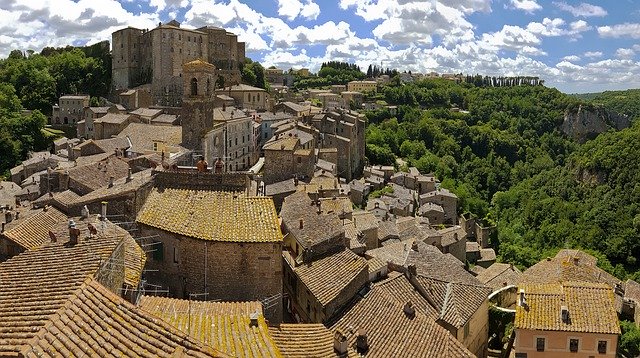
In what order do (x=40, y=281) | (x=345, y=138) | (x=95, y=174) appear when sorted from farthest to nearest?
(x=345, y=138) < (x=95, y=174) < (x=40, y=281)

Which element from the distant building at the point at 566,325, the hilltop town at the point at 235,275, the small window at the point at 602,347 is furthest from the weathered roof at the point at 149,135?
the small window at the point at 602,347

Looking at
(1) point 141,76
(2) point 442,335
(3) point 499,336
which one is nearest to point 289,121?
(1) point 141,76

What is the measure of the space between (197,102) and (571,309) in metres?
27.2

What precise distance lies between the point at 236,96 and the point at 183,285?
71212mm

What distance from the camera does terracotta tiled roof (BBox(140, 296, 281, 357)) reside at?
379 inches

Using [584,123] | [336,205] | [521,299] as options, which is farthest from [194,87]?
[584,123]

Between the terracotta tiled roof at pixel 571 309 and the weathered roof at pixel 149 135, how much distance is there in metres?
28.5

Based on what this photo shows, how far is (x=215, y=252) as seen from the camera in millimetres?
18062

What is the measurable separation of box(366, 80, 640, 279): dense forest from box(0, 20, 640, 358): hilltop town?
3805 centimetres

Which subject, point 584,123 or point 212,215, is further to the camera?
point 584,123

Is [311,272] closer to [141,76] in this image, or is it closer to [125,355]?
[125,355]

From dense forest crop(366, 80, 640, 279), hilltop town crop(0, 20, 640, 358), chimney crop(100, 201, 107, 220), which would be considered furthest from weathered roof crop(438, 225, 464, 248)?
chimney crop(100, 201, 107, 220)

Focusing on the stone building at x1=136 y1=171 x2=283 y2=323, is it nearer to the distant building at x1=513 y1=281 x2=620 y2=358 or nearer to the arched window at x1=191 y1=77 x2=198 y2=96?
the distant building at x1=513 y1=281 x2=620 y2=358

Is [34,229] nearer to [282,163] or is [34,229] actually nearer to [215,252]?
[215,252]
